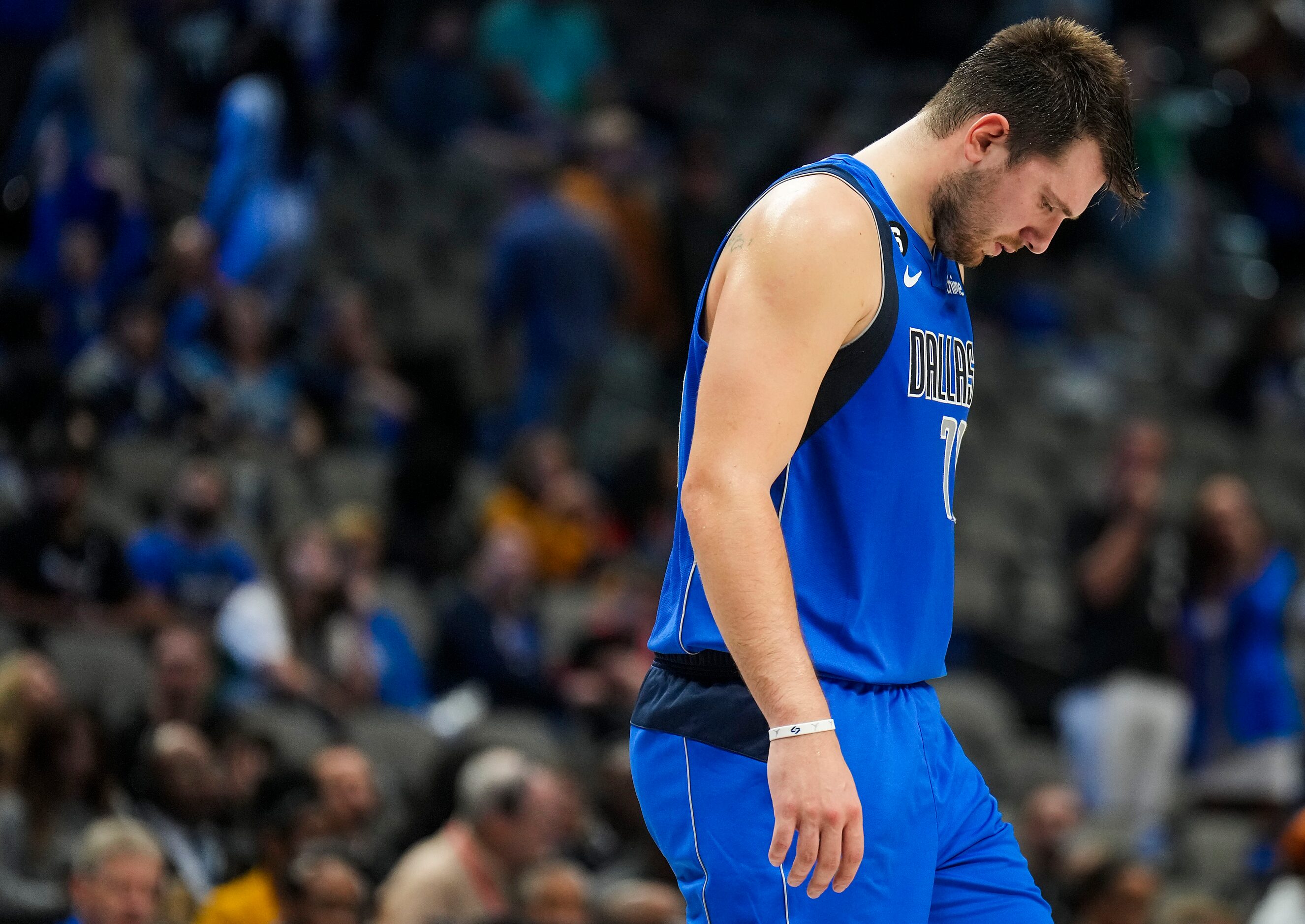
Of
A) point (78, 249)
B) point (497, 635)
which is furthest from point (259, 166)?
point (497, 635)

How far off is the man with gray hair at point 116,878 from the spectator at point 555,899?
50.1 inches

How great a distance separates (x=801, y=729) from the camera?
2.20 metres

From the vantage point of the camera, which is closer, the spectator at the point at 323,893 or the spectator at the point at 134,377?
the spectator at the point at 323,893

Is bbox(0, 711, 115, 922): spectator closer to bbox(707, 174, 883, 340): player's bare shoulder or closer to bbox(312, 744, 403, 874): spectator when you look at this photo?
bbox(312, 744, 403, 874): spectator

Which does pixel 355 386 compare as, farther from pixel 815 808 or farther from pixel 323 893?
pixel 815 808

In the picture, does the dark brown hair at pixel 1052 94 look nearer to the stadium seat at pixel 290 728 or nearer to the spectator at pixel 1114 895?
the spectator at pixel 1114 895

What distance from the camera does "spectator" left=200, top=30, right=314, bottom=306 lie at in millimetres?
9164

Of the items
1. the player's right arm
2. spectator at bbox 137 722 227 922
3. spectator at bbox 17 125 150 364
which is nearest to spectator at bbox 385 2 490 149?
spectator at bbox 17 125 150 364

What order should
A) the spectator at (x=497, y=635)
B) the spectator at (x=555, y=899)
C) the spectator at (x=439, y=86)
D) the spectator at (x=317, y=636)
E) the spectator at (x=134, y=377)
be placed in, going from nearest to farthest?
the spectator at (x=555, y=899) < the spectator at (x=317, y=636) < the spectator at (x=497, y=635) < the spectator at (x=134, y=377) < the spectator at (x=439, y=86)

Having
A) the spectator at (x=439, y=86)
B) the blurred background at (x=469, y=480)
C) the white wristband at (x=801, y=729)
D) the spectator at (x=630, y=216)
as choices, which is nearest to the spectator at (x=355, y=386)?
the blurred background at (x=469, y=480)

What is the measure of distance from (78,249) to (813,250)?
22.7ft

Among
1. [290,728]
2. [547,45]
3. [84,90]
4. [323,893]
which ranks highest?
[547,45]

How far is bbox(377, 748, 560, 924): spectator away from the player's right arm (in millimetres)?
3709

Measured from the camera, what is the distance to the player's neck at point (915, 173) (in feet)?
8.26
